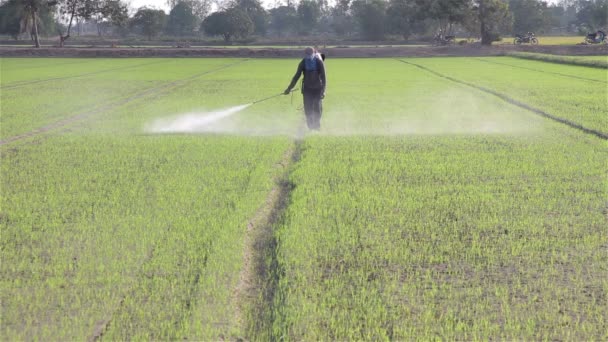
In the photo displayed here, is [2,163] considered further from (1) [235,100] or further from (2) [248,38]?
(2) [248,38]

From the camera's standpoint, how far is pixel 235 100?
21516mm

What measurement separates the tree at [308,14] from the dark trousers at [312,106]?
131577 millimetres

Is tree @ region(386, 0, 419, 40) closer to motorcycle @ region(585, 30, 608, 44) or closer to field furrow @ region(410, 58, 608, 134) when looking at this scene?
motorcycle @ region(585, 30, 608, 44)

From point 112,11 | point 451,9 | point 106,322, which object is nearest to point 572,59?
point 451,9

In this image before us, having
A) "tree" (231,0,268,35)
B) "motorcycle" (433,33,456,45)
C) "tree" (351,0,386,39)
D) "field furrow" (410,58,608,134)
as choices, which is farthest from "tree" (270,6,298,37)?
"field furrow" (410,58,608,134)

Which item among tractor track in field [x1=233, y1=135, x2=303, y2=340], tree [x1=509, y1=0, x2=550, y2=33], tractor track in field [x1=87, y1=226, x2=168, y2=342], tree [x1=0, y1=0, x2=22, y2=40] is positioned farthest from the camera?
tree [x1=509, y1=0, x2=550, y2=33]

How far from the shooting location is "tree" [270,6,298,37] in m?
146

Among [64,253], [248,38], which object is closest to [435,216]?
[64,253]

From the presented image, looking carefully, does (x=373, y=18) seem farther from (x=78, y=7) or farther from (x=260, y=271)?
(x=260, y=271)

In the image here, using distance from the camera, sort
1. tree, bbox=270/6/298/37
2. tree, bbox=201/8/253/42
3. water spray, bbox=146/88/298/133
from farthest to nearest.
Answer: tree, bbox=270/6/298/37 < tree, bbox=201/8/253/42 < water spray, bbox=146/88/298/133

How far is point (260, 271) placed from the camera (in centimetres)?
597

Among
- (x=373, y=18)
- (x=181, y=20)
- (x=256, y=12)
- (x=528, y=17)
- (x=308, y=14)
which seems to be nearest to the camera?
(x=528, y=17)

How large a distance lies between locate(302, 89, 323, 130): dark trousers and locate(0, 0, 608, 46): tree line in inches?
2373

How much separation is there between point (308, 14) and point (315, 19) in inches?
74.4
